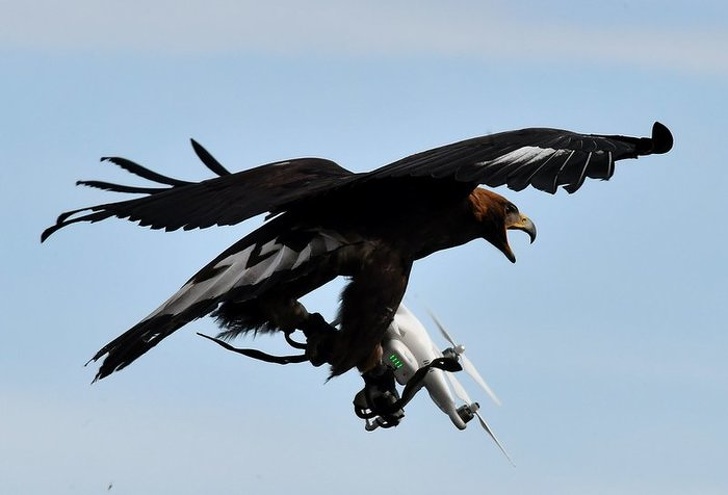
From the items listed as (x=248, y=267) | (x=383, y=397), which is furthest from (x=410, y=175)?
(x=383, y=397)

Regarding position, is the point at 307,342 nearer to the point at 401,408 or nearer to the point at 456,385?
the point at 401,408

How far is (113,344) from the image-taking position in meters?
8.63

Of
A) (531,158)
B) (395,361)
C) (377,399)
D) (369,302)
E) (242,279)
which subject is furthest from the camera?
(395,361)

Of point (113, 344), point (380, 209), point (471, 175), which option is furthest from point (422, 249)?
point (113, 344)

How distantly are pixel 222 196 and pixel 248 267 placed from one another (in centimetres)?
54

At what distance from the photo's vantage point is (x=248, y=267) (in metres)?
8.98

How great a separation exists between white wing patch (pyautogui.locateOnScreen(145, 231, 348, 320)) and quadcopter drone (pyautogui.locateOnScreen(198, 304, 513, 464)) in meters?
0.50

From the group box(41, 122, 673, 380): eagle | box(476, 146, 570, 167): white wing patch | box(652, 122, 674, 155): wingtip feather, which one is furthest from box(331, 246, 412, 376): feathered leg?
box(652, 122, 674, 155): wingtip feather

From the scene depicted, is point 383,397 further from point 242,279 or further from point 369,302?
point 242,279

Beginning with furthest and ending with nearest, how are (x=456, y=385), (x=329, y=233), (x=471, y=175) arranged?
(x=456, y=385) < (x=329, y=233) < (x=471, y=175)

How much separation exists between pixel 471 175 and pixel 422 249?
3.14 feet

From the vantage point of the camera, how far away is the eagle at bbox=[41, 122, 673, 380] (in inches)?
343

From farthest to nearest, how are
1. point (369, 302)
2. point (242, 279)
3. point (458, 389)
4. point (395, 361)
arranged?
point (458, 389), point (395, 361), point (369, 302), point (242, 279)

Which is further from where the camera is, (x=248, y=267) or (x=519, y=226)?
(x=519, y=226)
